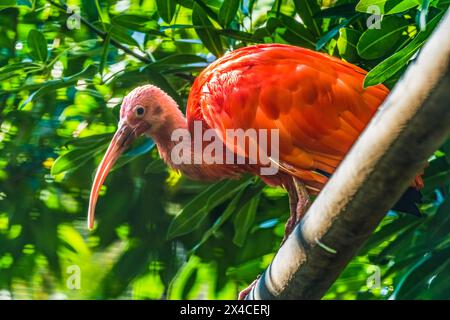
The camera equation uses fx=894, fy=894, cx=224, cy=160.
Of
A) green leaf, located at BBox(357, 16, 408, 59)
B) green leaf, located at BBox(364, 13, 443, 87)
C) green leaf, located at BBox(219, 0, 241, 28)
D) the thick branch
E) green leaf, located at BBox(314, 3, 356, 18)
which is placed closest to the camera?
the thick branch

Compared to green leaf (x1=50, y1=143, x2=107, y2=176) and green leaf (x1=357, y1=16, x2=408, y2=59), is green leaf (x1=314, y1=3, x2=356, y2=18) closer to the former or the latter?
green leaf (x1=357, y1=16, x2=408, y2=59)

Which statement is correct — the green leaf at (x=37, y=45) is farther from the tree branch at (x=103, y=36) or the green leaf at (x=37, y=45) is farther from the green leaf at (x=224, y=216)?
the green leaf at (x=224, y=216)

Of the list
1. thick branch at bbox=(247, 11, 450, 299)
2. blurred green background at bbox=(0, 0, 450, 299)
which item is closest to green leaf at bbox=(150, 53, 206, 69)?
blurred green background at bbox=(0, 0, 450, 299)

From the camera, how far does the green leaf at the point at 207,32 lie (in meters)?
1.68

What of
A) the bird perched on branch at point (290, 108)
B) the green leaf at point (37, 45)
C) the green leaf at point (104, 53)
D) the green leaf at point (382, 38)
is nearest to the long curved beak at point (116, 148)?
the bird perched on branch at point (290, 108)

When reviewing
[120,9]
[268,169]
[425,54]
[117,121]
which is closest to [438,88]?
[425,54]

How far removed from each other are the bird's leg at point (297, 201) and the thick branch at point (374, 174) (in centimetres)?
35

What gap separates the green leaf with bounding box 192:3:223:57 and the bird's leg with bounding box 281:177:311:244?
0.32 meters

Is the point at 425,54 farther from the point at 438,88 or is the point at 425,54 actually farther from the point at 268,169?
the point at 268,169

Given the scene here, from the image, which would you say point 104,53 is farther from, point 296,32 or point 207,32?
point 296,32

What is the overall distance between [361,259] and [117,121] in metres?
0.59

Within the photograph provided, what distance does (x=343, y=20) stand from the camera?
65.0 inches

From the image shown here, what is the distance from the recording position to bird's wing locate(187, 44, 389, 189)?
1475 millimetres

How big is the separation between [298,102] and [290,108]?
2cm
